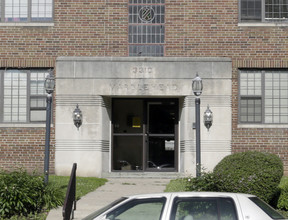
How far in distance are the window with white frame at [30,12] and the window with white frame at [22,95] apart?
68.7 inches

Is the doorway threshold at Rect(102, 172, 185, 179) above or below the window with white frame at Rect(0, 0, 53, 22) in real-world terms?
below

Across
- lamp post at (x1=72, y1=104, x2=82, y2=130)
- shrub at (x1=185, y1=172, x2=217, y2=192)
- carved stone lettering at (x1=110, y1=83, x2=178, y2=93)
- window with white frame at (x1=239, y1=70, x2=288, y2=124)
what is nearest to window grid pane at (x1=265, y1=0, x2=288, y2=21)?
window with white frame at (x1=239, y1=70, x2=288, y2=124)

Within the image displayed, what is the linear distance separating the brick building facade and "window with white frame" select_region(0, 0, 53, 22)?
0.03 m

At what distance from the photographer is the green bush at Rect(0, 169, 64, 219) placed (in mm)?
14297

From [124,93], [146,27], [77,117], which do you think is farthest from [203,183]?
[146,27]

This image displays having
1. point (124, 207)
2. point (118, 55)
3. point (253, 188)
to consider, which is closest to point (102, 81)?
point (118, 55)

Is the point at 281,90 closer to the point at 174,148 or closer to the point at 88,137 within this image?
the point at 174,148

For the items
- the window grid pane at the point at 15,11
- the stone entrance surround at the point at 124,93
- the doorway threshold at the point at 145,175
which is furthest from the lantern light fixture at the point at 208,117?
the window grid pane at the point at 15,11

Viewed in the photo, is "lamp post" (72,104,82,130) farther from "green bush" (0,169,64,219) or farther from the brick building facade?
"green bush" (0,169,64,219)

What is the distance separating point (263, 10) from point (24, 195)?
1110 cm

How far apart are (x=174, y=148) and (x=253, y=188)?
7.64m

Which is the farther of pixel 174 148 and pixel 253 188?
pixel 174 148

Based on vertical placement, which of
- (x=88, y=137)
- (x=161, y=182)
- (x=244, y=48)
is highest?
(x=244, y=48)

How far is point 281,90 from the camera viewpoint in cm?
2134
